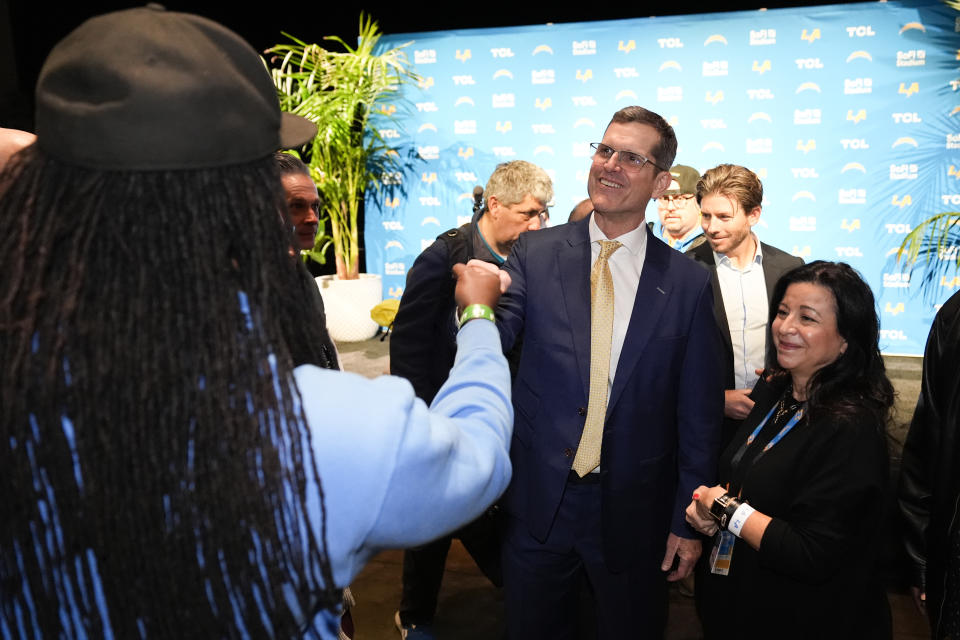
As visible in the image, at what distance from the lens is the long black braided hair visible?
67cm

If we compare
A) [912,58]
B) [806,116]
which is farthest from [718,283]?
[912,58]

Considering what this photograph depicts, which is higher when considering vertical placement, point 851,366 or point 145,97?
point 145,97

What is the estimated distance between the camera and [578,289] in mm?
2021

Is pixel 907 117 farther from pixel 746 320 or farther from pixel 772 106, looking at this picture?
pixel 746 320

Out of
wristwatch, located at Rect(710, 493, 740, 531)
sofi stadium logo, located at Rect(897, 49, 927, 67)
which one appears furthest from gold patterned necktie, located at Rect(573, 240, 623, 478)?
sofi stadium logo, located at Rect(897, 49, 927, 67)

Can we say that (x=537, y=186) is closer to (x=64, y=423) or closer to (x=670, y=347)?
(x=670, y=347)

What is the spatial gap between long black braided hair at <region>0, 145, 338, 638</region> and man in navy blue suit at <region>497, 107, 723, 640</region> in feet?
4.23

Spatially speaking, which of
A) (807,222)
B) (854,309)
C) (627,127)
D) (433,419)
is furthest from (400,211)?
Answer: (433,419)

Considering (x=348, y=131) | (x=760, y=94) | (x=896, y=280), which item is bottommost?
(x=896, y=280)

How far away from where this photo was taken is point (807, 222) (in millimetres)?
5945

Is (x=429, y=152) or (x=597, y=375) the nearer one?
(x=597, y=375)

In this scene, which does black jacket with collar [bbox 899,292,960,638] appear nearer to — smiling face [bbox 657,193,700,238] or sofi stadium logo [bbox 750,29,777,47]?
smiling face [bbox 657,193,700,238]

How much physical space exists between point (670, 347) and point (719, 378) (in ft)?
0.62

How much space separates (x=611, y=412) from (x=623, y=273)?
0.43 meters
